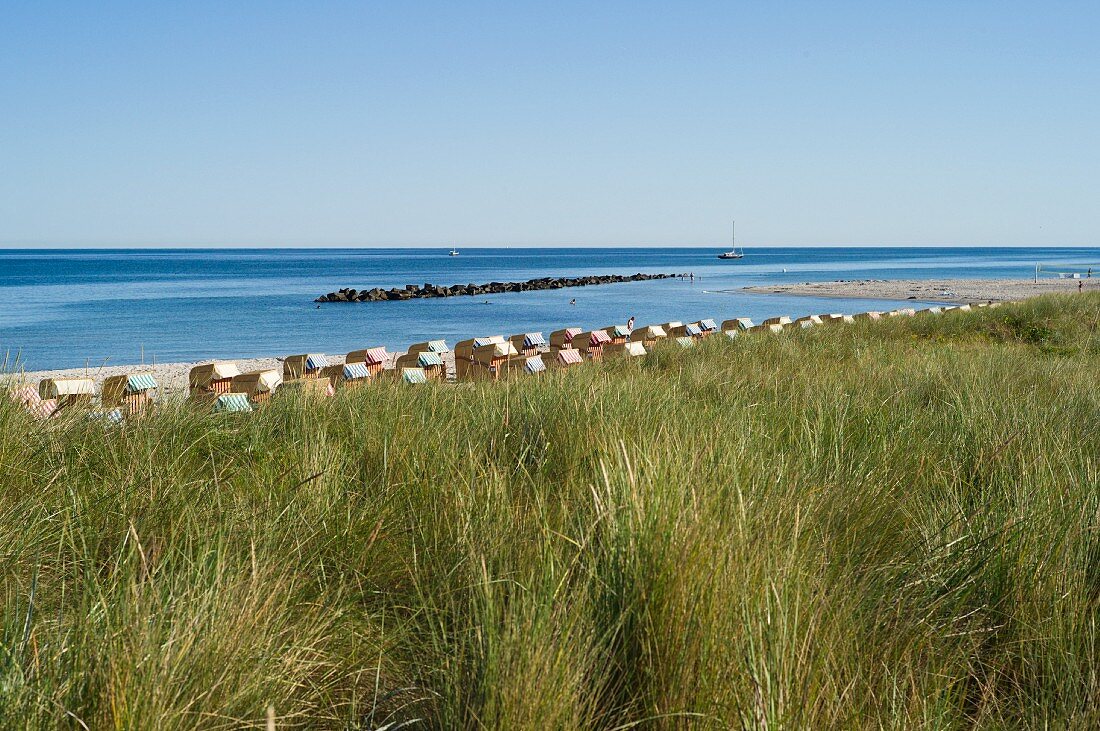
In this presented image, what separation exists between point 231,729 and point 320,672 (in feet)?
1.53

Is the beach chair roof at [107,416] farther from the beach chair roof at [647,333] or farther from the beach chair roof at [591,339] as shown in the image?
the beach chair roof at [647,333]

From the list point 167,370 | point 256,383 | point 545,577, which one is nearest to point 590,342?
point 256,383

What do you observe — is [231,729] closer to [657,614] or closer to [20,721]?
[20,721]

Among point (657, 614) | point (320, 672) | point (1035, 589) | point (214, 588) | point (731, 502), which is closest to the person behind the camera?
point (214, 588)

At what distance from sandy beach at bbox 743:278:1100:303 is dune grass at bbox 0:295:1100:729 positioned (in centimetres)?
3894

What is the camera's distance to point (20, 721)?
165cm

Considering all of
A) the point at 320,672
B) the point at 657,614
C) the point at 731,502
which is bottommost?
the point at 320,672

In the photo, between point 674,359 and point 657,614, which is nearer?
point 657,614

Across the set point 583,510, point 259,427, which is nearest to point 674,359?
point 259,427

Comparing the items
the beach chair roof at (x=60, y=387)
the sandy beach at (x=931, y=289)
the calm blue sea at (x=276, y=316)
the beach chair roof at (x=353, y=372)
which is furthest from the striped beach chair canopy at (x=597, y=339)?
the sandy beach at (x=931, y=289)

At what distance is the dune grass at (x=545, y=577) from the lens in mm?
1892

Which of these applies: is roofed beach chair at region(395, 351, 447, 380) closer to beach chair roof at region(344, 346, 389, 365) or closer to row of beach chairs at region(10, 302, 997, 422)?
row of beach chairs at region(10, 302, 997, 422)

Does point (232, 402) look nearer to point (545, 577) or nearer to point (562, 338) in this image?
point (545, 577)

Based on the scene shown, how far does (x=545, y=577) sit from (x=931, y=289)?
50.7 meters
